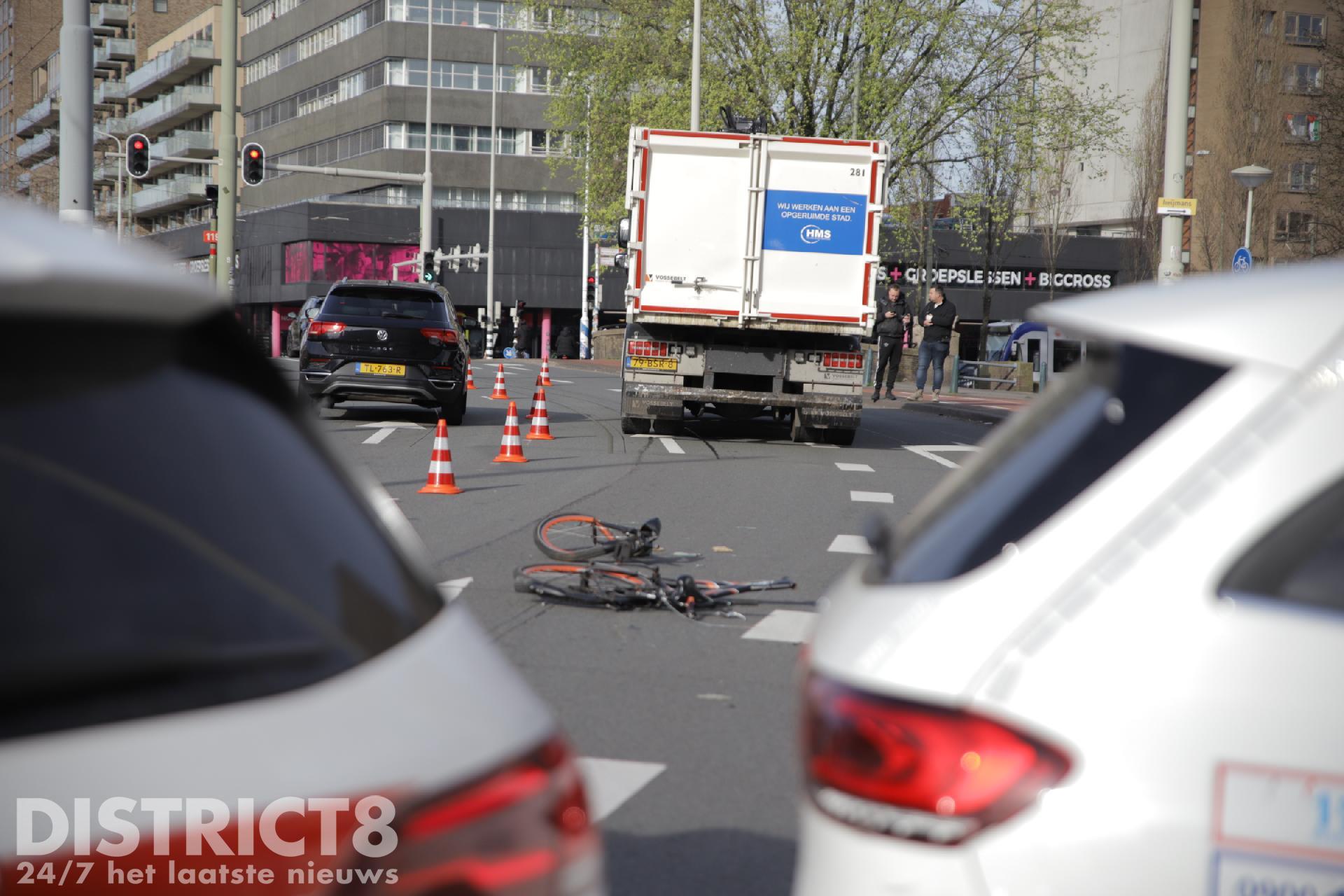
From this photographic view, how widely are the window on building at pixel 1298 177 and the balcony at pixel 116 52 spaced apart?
264 feet

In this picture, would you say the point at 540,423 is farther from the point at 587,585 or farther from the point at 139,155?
the point at 139,155

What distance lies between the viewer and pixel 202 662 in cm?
149

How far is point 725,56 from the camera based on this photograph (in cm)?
3431

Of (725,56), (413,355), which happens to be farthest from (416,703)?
(725,56)

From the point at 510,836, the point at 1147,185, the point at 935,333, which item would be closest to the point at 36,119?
the point at 1147,185

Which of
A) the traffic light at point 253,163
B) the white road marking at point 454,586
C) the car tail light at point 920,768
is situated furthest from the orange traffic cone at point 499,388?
the car tail light at point 920,768

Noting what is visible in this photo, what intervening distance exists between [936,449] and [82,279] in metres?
16.3

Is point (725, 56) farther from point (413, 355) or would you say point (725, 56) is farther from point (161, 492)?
point (161, 492)

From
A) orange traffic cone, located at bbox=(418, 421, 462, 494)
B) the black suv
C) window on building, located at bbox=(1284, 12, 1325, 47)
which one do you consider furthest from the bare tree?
orange traffic cone, located at bbox=(418, 421, 462, 494)

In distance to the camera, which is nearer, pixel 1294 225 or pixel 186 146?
pixel 1294 225

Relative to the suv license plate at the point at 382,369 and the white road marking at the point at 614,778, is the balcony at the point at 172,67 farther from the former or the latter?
the white road marking at the point at 614,778

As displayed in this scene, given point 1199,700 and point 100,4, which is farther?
point 100,4

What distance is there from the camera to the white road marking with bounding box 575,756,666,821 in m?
4.25

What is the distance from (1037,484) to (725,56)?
110 ft
